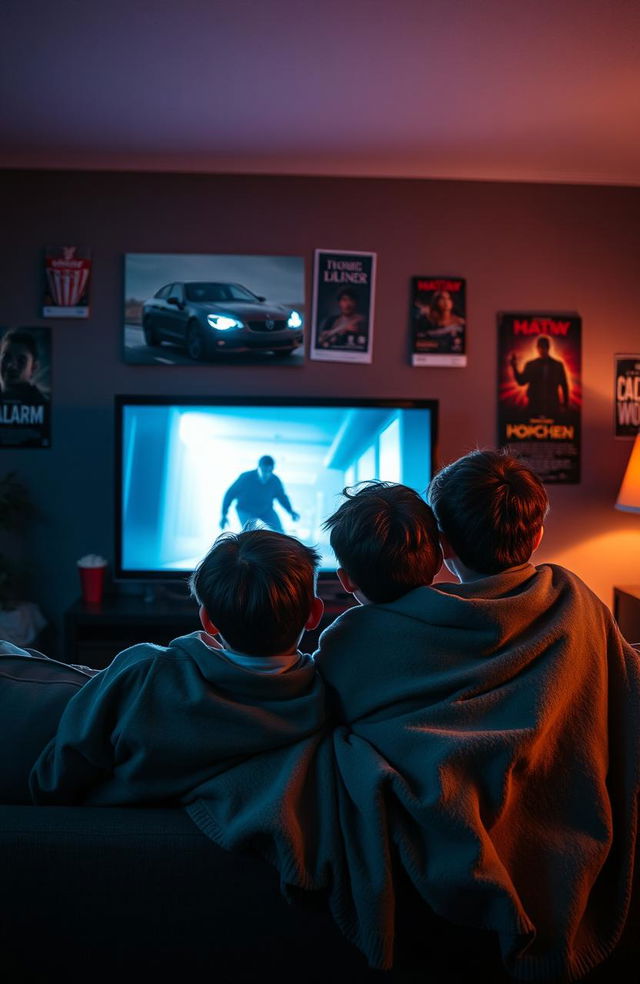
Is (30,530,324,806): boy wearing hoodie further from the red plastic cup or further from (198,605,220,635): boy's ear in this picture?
the red plastic cup

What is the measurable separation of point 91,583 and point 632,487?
2.21 metres

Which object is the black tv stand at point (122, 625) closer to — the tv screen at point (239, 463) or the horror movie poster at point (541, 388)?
the tv screen at point (239, 463)

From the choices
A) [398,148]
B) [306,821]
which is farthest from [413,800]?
[398,148]

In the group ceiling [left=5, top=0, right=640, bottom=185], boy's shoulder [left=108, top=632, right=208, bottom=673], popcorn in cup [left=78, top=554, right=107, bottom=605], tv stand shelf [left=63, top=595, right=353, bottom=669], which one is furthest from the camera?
popcorn in cup [left=78, top=554, right=107, bottom=605]

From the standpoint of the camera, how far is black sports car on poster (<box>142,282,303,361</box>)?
2.98 meters

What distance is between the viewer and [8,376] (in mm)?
3000

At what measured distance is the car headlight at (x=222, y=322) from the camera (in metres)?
2.97

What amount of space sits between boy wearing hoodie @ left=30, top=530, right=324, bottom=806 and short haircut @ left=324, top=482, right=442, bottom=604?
9 cm

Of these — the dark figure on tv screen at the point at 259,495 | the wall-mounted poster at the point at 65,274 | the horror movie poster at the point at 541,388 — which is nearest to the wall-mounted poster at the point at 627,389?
the horror movie poster at the point at 541,388

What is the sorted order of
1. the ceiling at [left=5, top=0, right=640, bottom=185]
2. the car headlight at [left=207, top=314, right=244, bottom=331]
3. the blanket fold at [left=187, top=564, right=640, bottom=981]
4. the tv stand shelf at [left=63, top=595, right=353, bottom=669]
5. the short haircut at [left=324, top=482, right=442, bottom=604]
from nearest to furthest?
the blanket fold at [left=187, top=564, right=640, bottom=981] → the short haircut at [left=324, top=482, right=442, bottom=604] → the ceiling at [left=5, top=0, right=640, bottom=185] → the tv stand shelf at [left=63, top=595, right=353, bottom=669] → the car headlight at [left=207, top=314, right=244, bottom=331]

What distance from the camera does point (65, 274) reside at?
2.99 m

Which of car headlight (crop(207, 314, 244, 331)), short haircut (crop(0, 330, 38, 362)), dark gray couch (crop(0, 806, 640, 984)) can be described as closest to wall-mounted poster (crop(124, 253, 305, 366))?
car headlight (crop(207, 314, 244, 331))

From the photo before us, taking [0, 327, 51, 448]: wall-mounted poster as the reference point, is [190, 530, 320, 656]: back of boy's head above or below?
below

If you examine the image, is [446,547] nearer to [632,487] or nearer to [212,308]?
[632,487]
